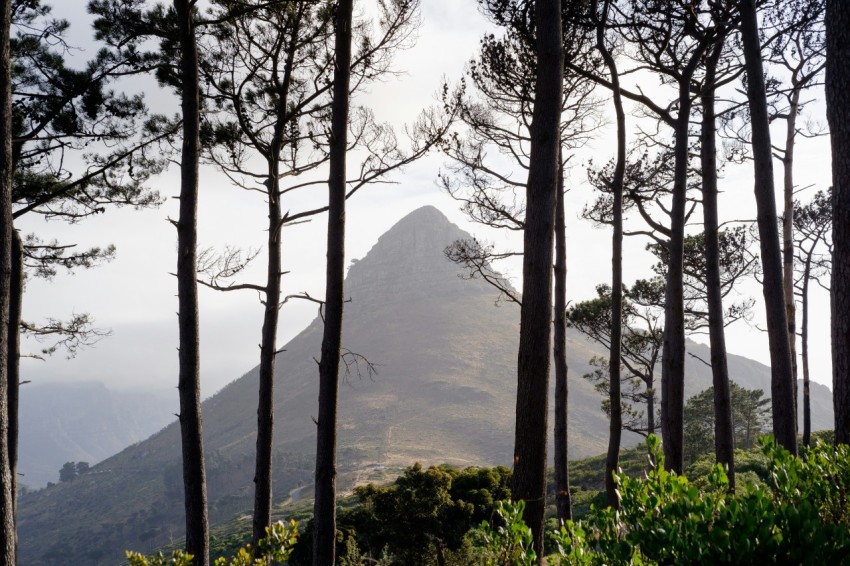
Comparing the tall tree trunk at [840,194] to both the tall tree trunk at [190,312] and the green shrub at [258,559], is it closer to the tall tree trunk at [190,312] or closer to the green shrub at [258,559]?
the green shrub at [258,559]

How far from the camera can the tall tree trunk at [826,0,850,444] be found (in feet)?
14.7

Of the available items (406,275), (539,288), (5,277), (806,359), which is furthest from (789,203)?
(406,275)

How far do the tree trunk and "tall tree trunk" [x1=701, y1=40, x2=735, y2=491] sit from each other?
27.3 ft

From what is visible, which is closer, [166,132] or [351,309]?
[166,132]

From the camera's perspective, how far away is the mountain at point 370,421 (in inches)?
3516

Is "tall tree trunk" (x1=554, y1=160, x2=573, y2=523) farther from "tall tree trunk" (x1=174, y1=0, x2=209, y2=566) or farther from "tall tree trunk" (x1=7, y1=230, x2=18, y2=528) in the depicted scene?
"tall tree trunk" (x1=7, y1=230, x2=18, y2=528)

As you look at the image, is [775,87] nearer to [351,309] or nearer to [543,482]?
[543,482]

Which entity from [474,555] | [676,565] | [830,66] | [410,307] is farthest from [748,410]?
[410,307]

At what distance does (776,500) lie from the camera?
3.15 meters

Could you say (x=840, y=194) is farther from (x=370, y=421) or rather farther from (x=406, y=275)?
(x=406, y=275)

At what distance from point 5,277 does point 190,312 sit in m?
1.81

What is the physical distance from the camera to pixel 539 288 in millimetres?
4980

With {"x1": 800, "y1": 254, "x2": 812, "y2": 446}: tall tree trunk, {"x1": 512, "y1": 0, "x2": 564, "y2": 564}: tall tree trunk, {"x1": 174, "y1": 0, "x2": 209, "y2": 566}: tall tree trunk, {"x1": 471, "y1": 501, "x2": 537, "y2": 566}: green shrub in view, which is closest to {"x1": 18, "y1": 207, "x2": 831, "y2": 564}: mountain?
{"x1": 800, "y1": 254, "x2": 812, "y2": 446}: tall tree trunk

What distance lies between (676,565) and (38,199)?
39.5 feet
